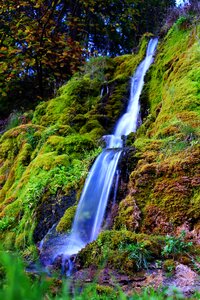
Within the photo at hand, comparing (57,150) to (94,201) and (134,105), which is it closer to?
(94,201)

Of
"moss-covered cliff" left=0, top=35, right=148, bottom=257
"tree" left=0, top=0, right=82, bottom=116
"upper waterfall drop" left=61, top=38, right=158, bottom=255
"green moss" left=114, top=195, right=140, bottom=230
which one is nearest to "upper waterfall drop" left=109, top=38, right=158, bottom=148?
"moss-covered cliff" left=0, top=35, right=148, bottom=257

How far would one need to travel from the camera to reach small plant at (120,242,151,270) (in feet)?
12.5

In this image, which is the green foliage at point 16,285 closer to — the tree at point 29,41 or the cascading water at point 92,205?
the cascading water at point 92,205

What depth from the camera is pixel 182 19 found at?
10070 mm

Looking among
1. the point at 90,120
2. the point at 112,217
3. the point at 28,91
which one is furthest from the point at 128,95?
the point at 28,91

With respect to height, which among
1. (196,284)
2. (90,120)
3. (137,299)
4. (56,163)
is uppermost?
(90,120)

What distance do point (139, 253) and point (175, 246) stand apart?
402 millimetres

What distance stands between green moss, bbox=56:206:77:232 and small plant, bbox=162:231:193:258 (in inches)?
75.8

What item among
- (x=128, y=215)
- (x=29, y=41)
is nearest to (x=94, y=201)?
(x=128, y=215)

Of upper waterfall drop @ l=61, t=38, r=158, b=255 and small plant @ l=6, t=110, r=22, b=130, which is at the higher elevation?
small plant @ l=6, t=110, r=22, b=130

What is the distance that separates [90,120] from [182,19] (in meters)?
3.62

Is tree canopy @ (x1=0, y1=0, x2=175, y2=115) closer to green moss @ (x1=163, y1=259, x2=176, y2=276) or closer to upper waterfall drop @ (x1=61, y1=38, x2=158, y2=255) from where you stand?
upper waterfall drop @ (x1=61, y1=38, x2=158, y2=255)

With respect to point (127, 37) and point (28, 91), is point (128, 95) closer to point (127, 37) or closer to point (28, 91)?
point (28, 91)

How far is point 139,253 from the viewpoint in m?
3.90
